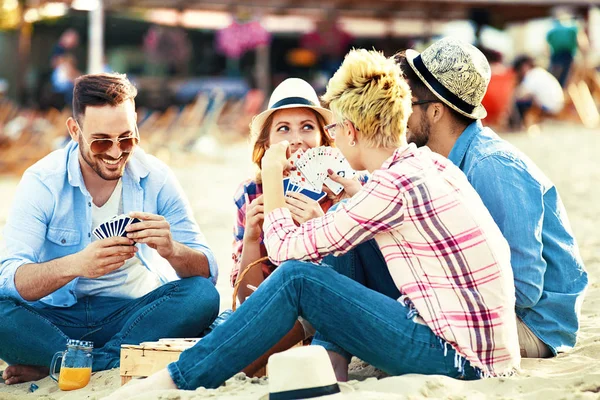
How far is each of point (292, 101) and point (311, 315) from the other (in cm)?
128

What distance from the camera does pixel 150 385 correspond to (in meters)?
2.65

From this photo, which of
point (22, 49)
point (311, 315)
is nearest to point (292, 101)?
point (311, 315)

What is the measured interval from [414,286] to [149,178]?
1434 millimetres

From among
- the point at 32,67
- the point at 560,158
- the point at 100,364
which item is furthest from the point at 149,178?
the point at 32,67

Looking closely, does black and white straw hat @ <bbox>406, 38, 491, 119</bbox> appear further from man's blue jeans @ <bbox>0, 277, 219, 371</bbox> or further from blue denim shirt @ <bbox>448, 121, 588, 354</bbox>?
man's blue jeans @ <bbox>0, 277, 219, 371</bbox>

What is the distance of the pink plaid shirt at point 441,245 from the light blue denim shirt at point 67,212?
1.12 m

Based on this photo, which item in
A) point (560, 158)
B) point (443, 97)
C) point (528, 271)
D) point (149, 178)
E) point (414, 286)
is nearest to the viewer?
point (414, 286)

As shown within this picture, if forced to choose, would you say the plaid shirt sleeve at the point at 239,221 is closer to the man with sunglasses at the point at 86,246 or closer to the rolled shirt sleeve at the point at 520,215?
the man with sunglasses at the point at 86,246

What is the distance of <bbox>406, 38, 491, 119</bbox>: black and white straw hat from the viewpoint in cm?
305

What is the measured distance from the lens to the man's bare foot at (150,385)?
2650mm

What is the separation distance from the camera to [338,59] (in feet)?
66.1

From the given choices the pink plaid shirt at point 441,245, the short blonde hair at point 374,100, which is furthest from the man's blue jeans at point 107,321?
the short blonde hair at point 374,100

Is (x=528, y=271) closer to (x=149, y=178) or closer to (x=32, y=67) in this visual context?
(x=149, y=178)

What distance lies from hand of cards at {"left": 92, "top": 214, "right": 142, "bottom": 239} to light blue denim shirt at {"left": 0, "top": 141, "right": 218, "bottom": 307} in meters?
0.28
